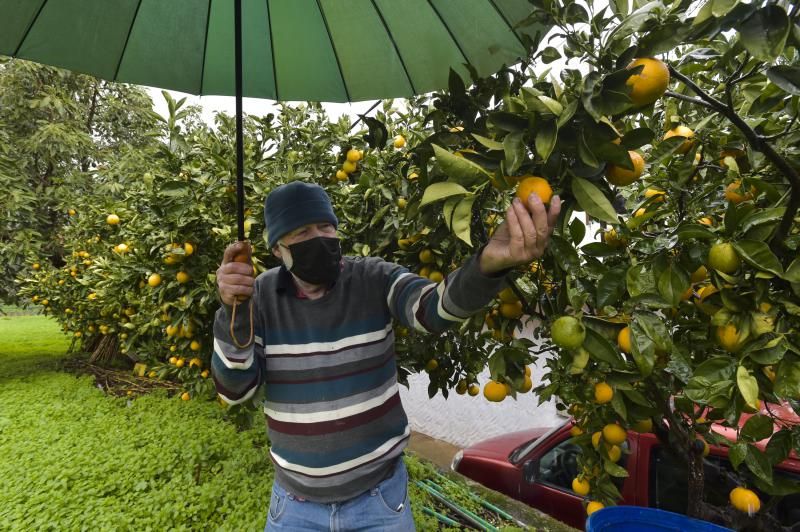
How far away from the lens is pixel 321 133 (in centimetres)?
288

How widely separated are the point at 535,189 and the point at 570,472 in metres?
3.07

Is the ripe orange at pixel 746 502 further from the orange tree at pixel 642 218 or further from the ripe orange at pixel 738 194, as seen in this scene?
the ripe orange at pixel 738 194

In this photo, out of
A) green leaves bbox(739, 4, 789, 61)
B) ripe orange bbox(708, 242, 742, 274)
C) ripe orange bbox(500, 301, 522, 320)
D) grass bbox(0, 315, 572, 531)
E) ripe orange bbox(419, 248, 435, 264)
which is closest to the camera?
green leaves bbox(739, 4, 789, 61)

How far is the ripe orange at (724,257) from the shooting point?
949 millimetres

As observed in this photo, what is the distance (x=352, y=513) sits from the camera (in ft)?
4.66

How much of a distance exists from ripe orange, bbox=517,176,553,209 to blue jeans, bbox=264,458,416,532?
3.58 ft

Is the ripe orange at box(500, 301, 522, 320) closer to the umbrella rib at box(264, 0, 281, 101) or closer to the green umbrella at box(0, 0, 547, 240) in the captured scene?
the green umbrella at box(0, 0, 547, 240)

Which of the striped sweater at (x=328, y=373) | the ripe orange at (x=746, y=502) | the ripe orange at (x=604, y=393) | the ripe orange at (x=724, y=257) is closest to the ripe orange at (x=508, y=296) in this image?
the striped sweater at (x=328, y=373)

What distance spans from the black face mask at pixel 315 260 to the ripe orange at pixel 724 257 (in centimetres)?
105

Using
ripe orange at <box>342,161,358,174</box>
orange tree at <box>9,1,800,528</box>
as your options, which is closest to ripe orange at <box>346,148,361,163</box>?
ripe orange at <box>342,161,358,174</box>

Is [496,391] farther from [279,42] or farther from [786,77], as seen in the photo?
[279,42]

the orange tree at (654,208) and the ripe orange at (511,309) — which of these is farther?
the ripe orange at (511,309)

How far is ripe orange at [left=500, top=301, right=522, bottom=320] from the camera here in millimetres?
1505

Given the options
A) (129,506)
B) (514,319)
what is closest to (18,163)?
(129,506)
